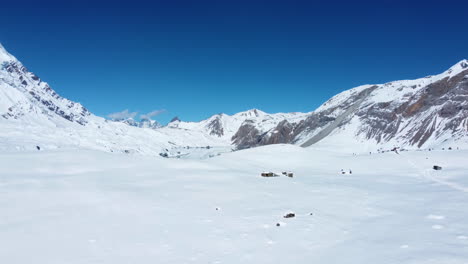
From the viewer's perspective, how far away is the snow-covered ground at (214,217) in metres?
8.22

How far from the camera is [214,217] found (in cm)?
1176

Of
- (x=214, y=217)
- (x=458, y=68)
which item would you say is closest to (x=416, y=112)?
(x=458, y=68)

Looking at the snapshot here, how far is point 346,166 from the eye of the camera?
30453mm

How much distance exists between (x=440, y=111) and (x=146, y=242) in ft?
363

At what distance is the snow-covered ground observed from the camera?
822 cm

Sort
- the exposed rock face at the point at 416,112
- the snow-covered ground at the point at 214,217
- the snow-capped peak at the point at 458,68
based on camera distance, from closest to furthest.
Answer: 1. the snow-covered ground at the point at 214,217
2. the exposed rock face at the point at 416,112
3. the snow-capped peak at the point at 458,68

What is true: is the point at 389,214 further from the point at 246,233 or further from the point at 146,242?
the point at 146,242

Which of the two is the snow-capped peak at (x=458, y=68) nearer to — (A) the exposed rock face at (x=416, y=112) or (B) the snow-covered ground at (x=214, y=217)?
(A) the exposed rock face at (x=416, y=112)

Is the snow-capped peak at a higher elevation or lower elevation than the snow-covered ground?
higher

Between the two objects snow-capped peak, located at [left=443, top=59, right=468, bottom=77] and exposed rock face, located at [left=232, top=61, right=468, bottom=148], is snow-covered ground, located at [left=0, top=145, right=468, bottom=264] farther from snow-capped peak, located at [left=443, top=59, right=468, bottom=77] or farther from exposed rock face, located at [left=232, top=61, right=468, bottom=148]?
snow-capped peak, located at [left=443, top=59, right=468, bottom=77]

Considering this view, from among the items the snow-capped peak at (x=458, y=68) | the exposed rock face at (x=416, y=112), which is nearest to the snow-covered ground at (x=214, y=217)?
the exposed rock face at (x=416, y=112)

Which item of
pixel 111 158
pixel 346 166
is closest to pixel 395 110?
pixel 346 166

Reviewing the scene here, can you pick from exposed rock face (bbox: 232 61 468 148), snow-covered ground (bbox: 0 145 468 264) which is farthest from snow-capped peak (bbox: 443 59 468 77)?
snow-covered ground (bbox: 0 145 468 264)

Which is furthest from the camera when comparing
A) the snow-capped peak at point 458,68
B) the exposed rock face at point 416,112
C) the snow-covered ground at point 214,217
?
A: the snow-capped peak at point 458,68
